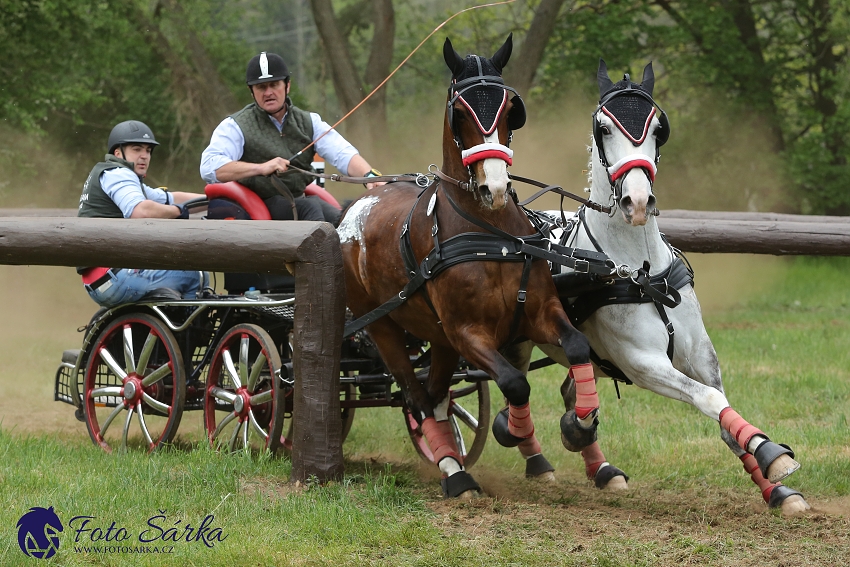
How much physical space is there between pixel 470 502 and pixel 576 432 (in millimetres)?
680

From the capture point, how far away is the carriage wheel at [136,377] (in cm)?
634

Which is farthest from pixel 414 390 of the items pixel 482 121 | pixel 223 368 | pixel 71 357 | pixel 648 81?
pixel 71 357

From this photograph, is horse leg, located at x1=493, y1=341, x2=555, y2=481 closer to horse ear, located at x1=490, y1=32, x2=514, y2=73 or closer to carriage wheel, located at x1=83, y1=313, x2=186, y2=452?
horse ear, located at x1=490, y1=32, x2=514, y2=73

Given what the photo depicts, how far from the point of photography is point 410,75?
22.5m

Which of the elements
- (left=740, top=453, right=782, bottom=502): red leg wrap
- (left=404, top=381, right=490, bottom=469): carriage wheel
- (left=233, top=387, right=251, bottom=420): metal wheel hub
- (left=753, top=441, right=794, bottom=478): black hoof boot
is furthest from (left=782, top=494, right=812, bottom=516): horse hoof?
(left=233, top=387, right=251, bottom=420): metal wheel hub

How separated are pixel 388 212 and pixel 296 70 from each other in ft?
85.1

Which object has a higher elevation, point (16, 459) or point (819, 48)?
point (819, 48)

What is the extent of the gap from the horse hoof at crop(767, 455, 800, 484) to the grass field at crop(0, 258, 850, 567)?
258 millimetres

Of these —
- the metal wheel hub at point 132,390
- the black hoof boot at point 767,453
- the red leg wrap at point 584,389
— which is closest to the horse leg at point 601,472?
the red leg wrap at point 584,389

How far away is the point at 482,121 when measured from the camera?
15.2 ft

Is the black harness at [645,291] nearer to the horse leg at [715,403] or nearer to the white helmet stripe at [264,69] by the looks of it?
the horse leg at [715,403]

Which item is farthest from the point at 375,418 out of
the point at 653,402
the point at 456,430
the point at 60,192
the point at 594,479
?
the point at 60,192

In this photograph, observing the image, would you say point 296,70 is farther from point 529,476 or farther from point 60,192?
point 529,476

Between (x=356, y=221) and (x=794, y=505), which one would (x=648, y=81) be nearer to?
(x=356, y=221)
